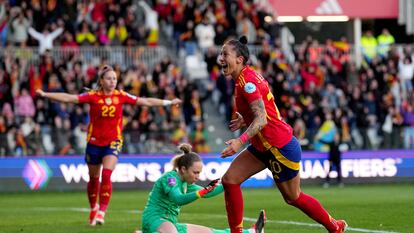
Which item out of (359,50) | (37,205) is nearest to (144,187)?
(37,205)

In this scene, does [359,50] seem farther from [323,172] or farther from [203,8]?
[323,172]

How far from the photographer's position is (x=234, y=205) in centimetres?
1306

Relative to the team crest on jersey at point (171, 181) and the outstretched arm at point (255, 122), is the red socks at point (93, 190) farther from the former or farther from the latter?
the outstretched arm at point (255, 122)

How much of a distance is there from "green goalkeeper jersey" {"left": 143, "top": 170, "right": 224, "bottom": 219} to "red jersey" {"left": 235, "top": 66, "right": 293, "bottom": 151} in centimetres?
75

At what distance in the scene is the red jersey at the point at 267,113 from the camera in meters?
12.8

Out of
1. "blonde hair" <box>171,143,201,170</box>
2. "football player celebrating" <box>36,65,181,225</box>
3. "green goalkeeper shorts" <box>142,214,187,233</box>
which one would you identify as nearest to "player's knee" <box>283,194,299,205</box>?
"blonde hair" <box>171,143,201,170</box>

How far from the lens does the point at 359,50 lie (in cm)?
3688

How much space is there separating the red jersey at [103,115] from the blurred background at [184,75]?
9795 millimetres

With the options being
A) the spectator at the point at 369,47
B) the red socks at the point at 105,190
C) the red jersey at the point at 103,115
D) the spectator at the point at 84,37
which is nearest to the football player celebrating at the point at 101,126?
the red jersey at the point at 103,115

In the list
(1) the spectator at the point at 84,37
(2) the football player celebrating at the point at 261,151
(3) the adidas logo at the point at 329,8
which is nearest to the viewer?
(2) the football player celebrating at the point at 261,151

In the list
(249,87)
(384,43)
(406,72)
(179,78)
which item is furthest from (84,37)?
(249,87)

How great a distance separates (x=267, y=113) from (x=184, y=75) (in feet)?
69.7

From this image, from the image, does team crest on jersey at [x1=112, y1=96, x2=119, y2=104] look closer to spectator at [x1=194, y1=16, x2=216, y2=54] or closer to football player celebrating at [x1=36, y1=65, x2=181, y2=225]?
football player celebrating at [x1=36, y1=65, x2=181, y2=225]

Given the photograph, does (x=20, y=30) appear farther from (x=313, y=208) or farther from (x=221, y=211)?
(x=313, y=208)
